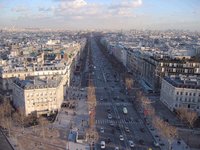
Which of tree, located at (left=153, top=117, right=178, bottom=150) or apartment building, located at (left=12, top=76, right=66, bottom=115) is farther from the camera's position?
apartment building, located at (left=12, top=76, right=66, bottom=115)

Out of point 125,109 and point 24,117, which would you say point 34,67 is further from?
point 125,109

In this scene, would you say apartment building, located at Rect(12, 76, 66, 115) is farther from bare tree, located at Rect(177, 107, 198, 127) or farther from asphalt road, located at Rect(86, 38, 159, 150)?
bare tree, located at Rect(177, 107, 198, 127)

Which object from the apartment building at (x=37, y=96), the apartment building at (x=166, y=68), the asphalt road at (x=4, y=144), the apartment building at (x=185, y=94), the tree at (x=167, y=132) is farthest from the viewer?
the apartment building at (x=166, y=68)

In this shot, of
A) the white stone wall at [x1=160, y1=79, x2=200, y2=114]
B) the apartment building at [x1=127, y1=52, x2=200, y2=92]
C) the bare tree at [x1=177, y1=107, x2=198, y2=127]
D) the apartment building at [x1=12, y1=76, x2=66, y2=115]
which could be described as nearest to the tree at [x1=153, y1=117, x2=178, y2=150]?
the bare tree at [x1=177, y1=107, x2=198, y2=127]

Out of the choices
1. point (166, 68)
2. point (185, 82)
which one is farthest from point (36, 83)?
point (166, 68)

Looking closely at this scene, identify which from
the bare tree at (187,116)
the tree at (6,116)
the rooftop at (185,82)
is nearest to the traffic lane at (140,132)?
the bare tree at (187,116)

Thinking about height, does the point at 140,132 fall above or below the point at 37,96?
below

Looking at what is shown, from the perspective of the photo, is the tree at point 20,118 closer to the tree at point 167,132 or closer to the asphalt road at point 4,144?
the asphalt road at point 4,144

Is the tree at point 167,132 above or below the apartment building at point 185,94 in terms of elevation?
below

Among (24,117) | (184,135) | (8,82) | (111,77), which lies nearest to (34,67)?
(8,82)

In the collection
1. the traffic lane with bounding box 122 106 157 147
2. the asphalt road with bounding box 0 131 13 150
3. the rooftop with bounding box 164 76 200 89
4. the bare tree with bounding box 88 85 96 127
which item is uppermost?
the rooftop with bounding box 164 76 200 89

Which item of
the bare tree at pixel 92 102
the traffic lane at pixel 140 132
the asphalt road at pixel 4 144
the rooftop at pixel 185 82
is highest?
the rooftop at pixel 185 82

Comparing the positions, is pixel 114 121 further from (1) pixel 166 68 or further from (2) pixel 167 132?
(1) pixel 166 68
